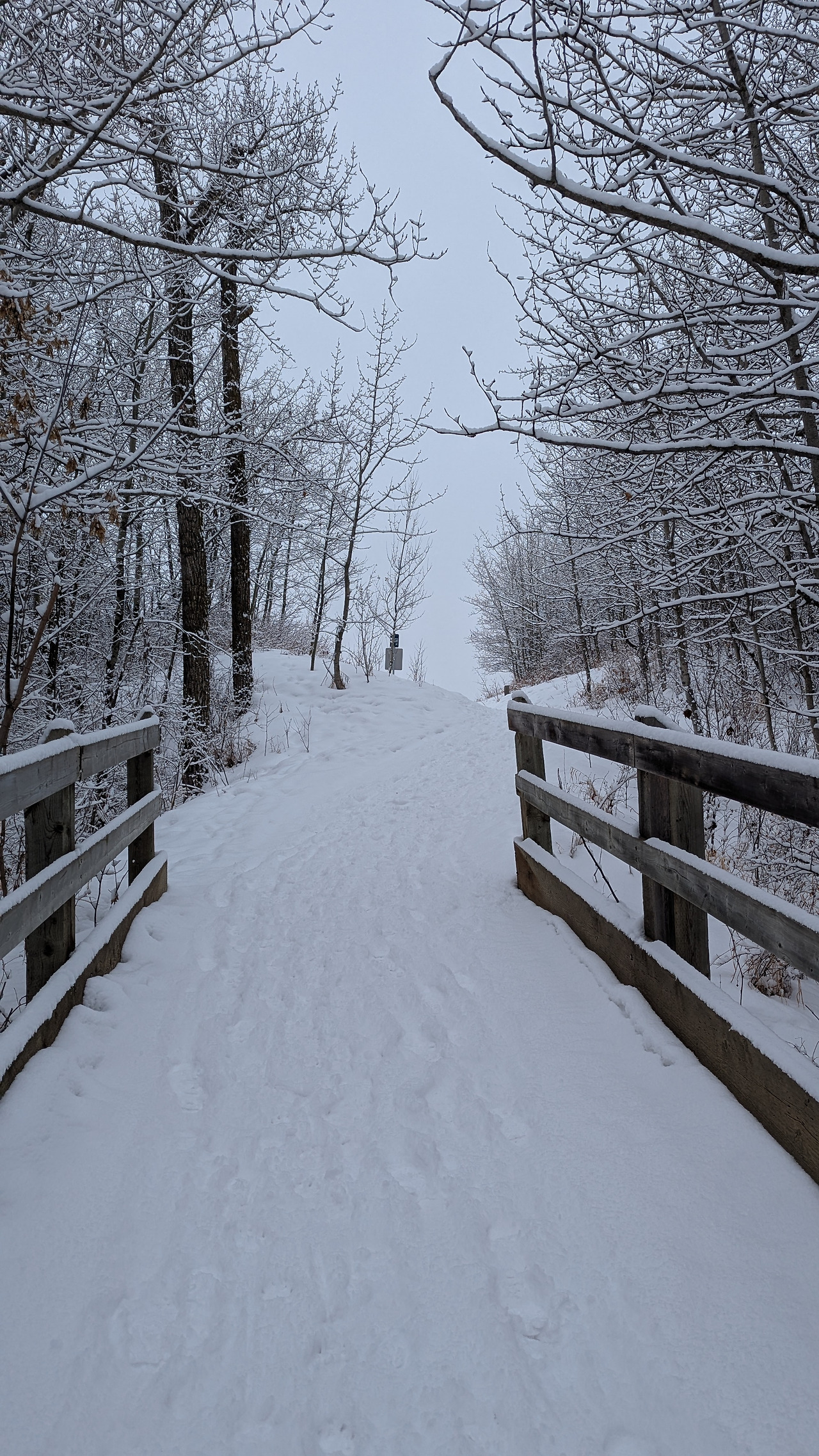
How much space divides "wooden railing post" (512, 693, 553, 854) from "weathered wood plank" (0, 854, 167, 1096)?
2.52 meters

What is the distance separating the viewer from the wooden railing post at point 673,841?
2.91 metres

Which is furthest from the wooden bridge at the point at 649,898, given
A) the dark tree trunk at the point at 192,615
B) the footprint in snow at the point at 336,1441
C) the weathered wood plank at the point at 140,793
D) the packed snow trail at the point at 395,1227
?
the dark tree trunk at the point at 192,615

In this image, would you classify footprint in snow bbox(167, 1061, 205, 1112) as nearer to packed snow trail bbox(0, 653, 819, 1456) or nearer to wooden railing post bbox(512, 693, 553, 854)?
packed snow trail bbox(0, 653, 819, 1456)

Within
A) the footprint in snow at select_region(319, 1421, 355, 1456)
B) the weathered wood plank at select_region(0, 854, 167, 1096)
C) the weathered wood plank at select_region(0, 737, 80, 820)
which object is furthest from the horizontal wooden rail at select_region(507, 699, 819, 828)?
the weathered wood plank at select_region(0, 854, 167, 1096)

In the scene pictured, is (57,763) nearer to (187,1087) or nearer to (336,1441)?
(187,1087)

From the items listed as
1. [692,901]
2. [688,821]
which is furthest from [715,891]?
[688,821]

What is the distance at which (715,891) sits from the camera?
2594mm

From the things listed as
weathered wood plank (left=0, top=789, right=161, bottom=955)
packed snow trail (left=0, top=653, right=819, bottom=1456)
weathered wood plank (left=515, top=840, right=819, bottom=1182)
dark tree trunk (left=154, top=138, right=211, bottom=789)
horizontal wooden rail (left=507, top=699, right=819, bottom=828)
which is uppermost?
dark tree trunk (left=154, top=138, right=211, bottom=789)

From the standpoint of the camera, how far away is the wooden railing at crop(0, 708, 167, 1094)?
263cm

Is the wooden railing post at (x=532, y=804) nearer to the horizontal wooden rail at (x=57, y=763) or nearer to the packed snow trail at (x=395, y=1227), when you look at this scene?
the packed snow trail at (x=395, y=1227)

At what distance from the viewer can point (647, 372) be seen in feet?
14.1

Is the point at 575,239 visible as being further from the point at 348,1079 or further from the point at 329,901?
the point at 348,1079

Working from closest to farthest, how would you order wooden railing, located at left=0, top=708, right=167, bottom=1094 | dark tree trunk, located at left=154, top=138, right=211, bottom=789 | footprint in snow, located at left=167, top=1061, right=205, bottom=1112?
wooden railing, located at left=0, top=708, right=167, bottom=1094, footprint in snow, located at left=167, top=1061, right=205, bottom=1112, dark tree trunk, located at left=154, top=138, right=211, bottom=789

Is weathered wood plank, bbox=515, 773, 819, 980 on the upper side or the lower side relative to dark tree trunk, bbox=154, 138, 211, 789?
lower
